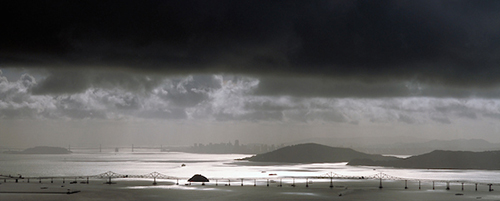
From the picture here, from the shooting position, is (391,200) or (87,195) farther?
(87,195)

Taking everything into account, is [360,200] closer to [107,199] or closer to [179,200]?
[179,200]

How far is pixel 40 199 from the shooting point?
494 feet

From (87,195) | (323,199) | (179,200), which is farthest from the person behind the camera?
(87,195)

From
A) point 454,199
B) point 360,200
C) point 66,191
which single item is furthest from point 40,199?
point 454,199

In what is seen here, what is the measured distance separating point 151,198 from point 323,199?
50.6 meters

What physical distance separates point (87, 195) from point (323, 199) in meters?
74.5

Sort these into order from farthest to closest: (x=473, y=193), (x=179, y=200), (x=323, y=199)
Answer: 1. (x=473, y=193)
2. (x=323, y=199)
3. (x=179, y=200)

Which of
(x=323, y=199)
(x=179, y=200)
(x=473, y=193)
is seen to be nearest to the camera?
(x=179, y=200)

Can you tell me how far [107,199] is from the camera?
154 metres

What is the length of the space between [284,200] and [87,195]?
64.6 metres

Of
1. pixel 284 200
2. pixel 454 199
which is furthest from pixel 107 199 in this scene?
pixel 454 199

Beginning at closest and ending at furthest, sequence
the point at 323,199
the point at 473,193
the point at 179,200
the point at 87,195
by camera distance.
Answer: the point at 179,200, the point at 323,199, the point at 87,195, the point at 473,193

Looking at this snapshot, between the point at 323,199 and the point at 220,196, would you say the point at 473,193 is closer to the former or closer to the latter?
the point at 323,199

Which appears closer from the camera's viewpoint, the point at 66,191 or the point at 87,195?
the point at 87,195
